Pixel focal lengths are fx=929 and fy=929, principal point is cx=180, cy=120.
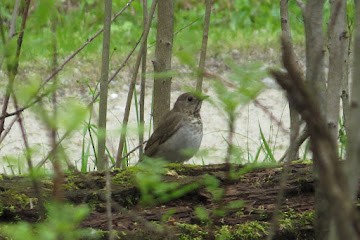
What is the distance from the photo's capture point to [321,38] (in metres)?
2.53

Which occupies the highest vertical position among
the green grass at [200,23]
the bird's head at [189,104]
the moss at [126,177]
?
the green grass at [200,23]

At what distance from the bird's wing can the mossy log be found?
1454 millimetres

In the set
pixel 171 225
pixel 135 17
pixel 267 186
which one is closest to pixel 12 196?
pixel 171 225

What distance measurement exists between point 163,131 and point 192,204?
191 cm

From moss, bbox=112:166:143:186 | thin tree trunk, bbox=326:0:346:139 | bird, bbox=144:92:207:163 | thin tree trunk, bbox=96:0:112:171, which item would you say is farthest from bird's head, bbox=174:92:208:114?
thin tree trunk, bbox=326:0:346:139

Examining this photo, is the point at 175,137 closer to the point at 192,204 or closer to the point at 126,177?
the point at 126,177

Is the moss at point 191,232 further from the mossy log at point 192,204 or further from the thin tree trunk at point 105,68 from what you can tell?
the thin tree trunk at point 105,68

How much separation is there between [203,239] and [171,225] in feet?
0.69

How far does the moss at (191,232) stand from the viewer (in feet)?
12.3

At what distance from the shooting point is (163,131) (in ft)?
19.7

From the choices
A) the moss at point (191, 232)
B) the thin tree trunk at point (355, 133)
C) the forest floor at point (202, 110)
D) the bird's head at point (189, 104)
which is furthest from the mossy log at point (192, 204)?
the forest floor at point (202, 110)

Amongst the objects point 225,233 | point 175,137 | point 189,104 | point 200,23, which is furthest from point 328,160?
point 200,23

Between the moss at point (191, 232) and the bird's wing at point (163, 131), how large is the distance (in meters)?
2.12

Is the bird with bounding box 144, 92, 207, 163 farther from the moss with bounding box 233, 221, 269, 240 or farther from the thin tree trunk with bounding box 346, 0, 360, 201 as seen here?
the thin tree trunk with bounding box 346, 0, 360, 201
